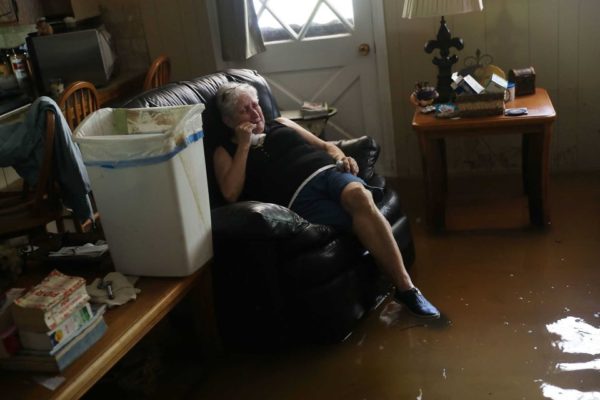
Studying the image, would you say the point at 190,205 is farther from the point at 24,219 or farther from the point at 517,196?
the point at 517,196

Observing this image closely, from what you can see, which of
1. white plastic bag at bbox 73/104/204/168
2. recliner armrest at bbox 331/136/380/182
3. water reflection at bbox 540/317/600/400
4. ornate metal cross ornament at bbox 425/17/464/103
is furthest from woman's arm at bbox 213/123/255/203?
water reflection at bbox 540/317/600/400

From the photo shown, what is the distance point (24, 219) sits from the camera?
2.78 metres

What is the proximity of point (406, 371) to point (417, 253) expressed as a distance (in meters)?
0.92

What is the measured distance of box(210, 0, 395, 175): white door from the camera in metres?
3.89

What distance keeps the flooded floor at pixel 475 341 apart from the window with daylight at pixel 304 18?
1.47 meters

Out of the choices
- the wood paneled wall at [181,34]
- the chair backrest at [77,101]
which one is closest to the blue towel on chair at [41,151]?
the chair backrest at [77,101]

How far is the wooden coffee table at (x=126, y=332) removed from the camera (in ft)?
5.65

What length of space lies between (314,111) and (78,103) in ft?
4.20

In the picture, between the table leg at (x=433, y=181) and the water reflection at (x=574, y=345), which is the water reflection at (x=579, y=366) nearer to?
the water reflection at (x=574, y=345)

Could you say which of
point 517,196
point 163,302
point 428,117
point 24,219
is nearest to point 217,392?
point 163,302

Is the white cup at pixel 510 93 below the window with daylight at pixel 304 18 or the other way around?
below

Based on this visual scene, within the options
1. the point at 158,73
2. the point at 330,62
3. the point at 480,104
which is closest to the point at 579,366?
the point at 480,104

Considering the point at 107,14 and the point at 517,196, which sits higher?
the point at 107,14

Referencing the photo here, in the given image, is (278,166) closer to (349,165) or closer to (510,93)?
(349,165)
